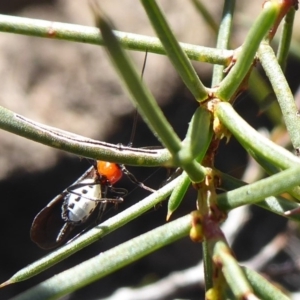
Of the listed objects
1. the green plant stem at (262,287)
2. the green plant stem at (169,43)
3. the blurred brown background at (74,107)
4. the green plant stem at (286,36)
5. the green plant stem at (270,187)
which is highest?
the blurred brown background at (74,107)

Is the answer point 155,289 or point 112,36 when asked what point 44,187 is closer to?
point 155,289

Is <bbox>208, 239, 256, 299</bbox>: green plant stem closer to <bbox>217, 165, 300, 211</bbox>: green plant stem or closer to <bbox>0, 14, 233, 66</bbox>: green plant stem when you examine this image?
<bbox>217, 165, 300, 211</bbox>: green plant stem

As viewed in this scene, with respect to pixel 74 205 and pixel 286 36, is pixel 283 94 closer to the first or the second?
pixel 286 36

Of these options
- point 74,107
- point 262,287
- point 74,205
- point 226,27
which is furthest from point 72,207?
point 74,107

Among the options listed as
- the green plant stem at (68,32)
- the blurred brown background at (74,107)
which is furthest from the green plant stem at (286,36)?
the blurred brown background at (74,107)

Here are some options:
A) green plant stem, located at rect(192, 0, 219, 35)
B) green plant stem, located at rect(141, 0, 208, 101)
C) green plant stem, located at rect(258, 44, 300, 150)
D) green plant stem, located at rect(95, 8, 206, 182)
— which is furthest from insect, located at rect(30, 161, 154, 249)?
green plant stem, located at rect(95, 8, 206, 182)

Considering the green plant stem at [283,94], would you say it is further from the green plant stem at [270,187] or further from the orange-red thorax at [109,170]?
the orange-red thorax at [109,170]
